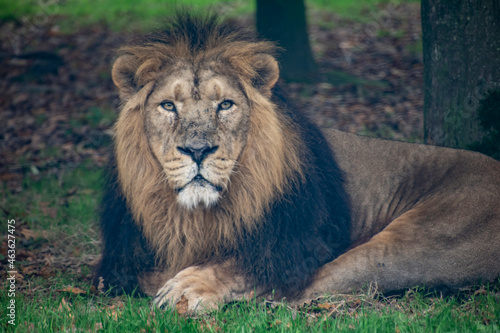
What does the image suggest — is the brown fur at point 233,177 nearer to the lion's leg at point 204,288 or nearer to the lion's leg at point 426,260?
the lion's leg at point 204,288

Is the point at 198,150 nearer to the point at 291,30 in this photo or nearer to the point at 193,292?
the point at 193,292

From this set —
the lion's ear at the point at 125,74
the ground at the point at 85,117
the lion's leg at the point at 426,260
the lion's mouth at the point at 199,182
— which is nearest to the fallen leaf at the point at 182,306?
the ground at the point at 85,117

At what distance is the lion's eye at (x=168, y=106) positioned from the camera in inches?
149

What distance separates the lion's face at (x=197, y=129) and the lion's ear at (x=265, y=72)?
191 millimetres

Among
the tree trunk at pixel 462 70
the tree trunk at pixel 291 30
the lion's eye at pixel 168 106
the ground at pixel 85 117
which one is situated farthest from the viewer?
the tree trunk at pixel 291 30

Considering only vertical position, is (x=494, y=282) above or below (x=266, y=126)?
below

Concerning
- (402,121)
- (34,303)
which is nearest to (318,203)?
(34,303)

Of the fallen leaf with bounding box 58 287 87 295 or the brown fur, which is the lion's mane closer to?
the brown fur

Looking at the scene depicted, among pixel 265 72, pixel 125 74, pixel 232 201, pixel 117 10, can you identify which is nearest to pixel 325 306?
pixel 232 201

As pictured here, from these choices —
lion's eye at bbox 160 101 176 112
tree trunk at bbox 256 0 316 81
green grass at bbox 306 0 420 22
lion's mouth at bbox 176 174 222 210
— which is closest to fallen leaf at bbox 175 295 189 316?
lion's mouth at bbox 176 174 222 210

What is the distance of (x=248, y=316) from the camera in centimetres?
350

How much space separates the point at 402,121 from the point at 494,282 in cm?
461

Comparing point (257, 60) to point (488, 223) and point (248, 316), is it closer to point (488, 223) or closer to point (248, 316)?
point (248, 316)

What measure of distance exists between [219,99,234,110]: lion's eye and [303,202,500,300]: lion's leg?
4.40 feet
